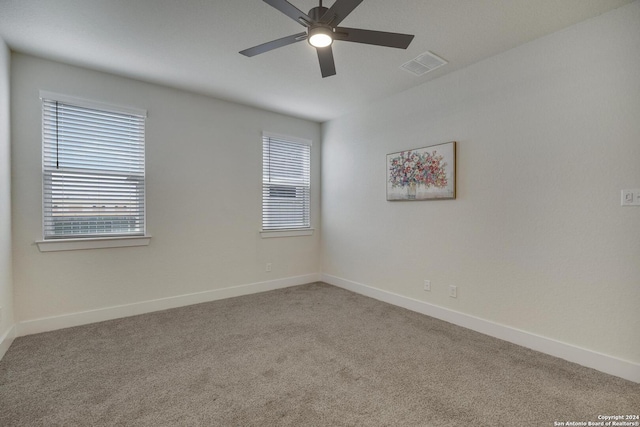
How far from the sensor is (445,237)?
317 centimetres

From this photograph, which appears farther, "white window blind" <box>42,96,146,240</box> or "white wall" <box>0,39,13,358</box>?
"white window blind" <box>42,96,146,240</box>

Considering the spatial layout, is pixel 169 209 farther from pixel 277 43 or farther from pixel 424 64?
pixel 424 64

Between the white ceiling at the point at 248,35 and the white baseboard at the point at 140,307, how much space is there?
249 centimetres

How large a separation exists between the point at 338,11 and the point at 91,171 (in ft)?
9.43

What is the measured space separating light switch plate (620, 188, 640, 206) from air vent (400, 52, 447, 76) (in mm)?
1778

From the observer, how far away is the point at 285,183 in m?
4.54

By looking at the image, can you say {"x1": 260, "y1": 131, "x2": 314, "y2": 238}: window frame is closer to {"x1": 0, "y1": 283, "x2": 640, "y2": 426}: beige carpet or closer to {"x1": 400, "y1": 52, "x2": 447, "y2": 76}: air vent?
{"x1": 0, "y1": 283, "x2": 640, "y2": 426}: beige carpet

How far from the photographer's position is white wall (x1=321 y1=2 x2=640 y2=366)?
2.12 meters

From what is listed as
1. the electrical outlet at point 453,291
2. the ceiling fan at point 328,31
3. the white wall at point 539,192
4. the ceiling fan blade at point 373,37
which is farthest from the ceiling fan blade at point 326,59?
the electrical outlet at point 453,291

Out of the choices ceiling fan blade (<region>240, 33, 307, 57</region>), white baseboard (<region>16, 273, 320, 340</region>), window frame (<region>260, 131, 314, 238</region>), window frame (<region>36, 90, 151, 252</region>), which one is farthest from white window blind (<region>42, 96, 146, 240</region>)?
ceiling fan blade (<region>240, 33, 307, 57</region>)

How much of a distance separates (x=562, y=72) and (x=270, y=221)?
11.7 ft

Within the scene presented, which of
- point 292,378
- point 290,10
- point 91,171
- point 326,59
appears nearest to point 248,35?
point 326,59

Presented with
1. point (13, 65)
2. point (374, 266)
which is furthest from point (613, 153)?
point (13, 65)

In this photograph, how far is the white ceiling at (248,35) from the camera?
2.10m
